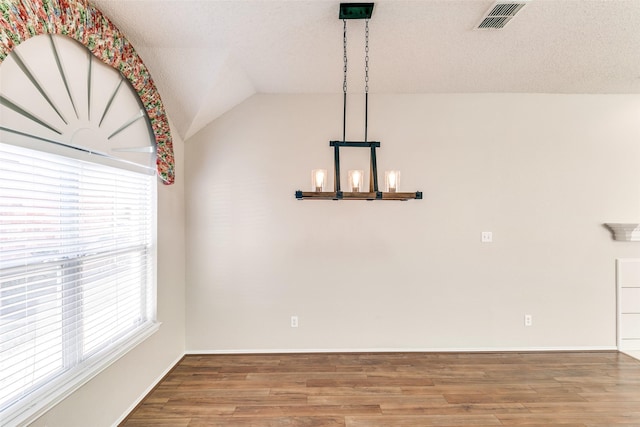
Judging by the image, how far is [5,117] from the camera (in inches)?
56.2

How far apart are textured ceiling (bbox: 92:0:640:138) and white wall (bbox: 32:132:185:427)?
2.73 ft

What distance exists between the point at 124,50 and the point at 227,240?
1.88m

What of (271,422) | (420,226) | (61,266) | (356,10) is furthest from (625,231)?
(61,266)

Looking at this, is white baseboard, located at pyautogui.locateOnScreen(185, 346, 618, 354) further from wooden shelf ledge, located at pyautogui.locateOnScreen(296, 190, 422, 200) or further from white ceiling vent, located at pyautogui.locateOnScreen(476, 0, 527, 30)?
white ceiling vent, located at pyautogui.locateOnScreen(476, 0, 527, 30)

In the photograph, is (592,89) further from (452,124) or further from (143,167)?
(143,167)

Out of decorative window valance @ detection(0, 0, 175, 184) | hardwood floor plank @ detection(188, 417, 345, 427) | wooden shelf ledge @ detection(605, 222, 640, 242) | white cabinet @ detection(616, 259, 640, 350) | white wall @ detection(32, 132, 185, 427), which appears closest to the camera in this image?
decorative window valance @ detection(0, 0, 175, 184)

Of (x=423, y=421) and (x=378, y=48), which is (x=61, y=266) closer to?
(x=423, y=421)

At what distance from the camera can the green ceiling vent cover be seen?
2098 mm

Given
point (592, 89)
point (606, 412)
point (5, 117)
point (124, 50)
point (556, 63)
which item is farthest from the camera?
point (592, 89)

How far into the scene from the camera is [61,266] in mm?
1776

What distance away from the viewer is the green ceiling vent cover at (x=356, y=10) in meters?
2.10

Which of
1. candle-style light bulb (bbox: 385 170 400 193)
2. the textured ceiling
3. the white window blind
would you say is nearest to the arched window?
the white window blind

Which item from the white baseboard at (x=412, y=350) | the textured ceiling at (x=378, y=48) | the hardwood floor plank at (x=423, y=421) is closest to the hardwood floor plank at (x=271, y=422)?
the hardwood floor plank at (x=423, y=421)

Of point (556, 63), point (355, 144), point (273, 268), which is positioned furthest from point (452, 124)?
point (273, 268)
